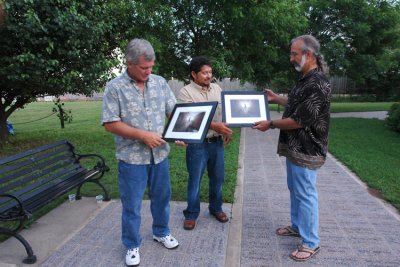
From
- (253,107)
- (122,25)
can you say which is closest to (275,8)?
(122,25)

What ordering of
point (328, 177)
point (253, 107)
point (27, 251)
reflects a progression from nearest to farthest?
point (27, 251), point (253, 107), point (328, 177)

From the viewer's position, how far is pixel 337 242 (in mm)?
3809

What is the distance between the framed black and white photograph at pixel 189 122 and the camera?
10.4 ft

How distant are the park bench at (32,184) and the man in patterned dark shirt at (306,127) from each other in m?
2.48

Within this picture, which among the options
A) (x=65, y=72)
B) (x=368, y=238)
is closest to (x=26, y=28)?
(x=65, y=72)

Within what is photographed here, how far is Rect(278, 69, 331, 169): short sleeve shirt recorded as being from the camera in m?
3.10

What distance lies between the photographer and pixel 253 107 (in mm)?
3715

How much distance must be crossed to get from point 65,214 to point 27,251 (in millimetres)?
1191

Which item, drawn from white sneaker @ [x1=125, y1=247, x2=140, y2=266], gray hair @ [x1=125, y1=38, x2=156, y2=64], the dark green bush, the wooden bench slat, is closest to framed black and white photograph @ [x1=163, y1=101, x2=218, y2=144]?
gray hair @ [x1=125, y1=38, x2=156, y2=64]

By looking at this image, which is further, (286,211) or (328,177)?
(328,177)

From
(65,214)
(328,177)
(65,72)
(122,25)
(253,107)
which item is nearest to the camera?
(253,107)

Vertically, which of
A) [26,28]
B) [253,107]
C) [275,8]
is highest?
[275,8]

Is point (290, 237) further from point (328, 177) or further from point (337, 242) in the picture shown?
point (328, 177)

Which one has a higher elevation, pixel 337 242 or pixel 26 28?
pixel 26 28
